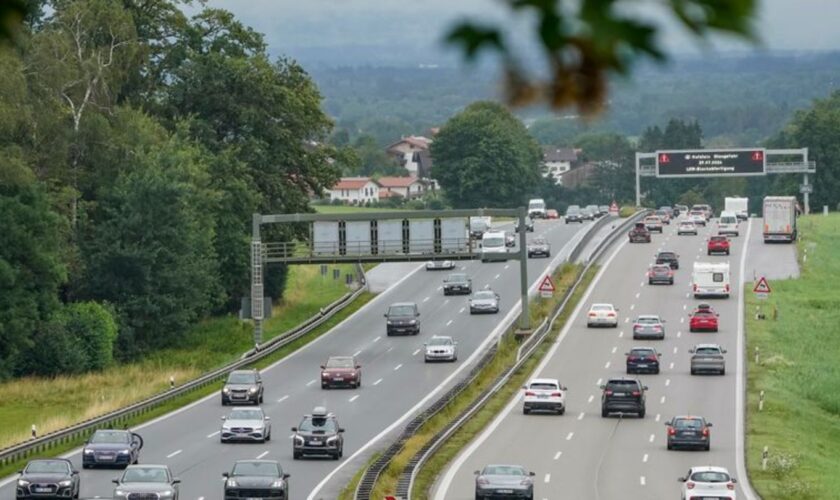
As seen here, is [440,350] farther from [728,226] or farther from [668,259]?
[728,226]

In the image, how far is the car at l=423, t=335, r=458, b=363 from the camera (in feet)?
229

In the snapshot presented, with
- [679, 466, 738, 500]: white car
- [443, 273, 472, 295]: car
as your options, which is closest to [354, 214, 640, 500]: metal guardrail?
[679, 466, 738, 500]: white car

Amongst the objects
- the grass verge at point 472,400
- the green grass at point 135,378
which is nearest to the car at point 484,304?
the grass verge at point 472,400

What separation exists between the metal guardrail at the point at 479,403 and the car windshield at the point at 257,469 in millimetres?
2461

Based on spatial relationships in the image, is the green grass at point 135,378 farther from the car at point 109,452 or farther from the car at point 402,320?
the car at point 109,452

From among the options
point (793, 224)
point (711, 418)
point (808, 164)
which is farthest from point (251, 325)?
point (808, 164)

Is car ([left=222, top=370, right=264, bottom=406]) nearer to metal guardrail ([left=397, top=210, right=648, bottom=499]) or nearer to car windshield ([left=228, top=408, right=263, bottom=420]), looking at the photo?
metal guardrail ([left=397, top=210, right=648, bottom=499])

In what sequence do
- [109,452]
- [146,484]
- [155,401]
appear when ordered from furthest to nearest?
1. [155,401]
2. [109,452]
3. [146,484]

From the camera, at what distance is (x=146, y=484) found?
3575 centimetres

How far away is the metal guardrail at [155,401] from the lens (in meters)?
45.6

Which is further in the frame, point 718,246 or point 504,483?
point 718,246

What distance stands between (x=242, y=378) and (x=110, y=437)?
15466 mm

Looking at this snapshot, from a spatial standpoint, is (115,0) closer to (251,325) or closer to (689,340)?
(251,325)

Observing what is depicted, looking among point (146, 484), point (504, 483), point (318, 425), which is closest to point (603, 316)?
point (318, 425)
